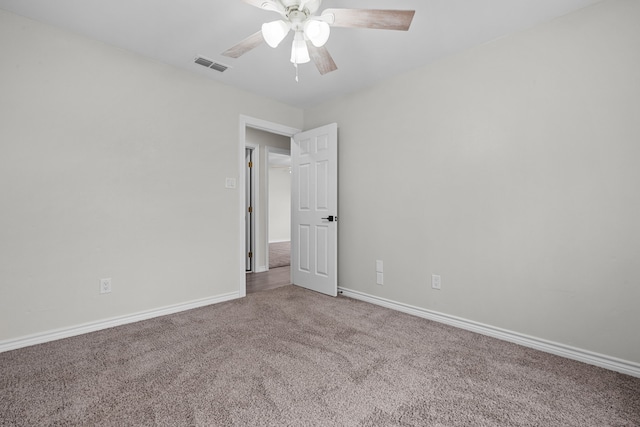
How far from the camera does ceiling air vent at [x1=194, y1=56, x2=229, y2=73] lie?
110 inches

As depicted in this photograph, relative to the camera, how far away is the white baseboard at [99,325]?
2.16 metres

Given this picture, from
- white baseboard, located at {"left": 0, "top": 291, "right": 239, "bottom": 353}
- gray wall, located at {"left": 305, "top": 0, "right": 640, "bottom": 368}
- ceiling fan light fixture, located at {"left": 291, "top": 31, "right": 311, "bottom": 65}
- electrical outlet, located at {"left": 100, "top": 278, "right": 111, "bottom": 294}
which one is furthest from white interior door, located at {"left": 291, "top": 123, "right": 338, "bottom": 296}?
electrical outlet, located at {"left": 100, "top": 278, "right": 111, "bottom": 294}

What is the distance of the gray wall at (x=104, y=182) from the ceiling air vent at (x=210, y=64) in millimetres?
279

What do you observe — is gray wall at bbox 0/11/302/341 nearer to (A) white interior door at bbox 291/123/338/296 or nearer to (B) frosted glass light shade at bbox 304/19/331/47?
(A) white interior door at bbox 291/123/338/296

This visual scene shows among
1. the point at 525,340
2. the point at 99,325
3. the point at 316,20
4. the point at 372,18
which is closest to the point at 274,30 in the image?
the point at 316,20

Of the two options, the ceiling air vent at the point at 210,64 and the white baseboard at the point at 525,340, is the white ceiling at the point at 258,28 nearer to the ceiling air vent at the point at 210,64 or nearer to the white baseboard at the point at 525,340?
the ceiling air vent at the point at 210,64

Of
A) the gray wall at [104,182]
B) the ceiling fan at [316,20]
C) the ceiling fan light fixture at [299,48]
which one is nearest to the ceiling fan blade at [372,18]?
the ceiling fan at [316,20]

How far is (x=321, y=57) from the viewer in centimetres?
203

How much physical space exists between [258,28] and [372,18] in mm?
1090

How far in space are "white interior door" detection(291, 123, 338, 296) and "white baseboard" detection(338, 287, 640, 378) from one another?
76 cm

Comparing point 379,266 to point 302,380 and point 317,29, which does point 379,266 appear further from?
point 317,29

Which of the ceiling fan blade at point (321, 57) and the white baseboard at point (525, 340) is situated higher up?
the ceiling fan blade at point (321, 57)

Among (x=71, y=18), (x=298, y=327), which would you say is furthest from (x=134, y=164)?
(x=298, y=327)

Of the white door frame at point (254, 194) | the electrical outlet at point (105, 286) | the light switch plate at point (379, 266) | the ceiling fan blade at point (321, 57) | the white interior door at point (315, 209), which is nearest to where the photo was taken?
the ceiling fan blade at point (321, 57)
